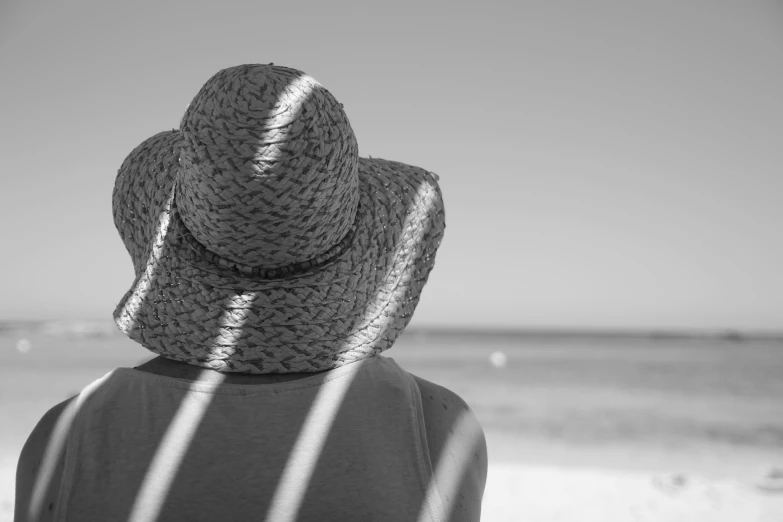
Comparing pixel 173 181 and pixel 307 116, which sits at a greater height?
pixel 307 116

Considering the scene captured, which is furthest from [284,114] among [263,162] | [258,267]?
[258,267]

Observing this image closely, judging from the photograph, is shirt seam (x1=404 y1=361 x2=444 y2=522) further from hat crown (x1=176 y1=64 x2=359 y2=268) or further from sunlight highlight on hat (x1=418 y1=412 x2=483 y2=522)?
hat crown (x1=176 y1=64 x2=359 y2=268)

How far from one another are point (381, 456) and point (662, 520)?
3952mm

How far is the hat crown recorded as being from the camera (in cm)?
62

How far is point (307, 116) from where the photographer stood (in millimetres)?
632

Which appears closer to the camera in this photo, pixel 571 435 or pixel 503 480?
pixel 503 480

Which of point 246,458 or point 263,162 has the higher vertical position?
point 263,162

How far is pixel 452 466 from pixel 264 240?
325 mm

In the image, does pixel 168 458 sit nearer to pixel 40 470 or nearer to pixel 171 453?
pixel 171 453

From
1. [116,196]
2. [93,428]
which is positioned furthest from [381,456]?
[116,196]

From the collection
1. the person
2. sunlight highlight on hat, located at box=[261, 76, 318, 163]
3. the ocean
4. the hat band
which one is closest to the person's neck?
the person

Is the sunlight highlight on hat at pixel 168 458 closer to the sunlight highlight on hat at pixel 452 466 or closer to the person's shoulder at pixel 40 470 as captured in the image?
the person's shoulder at pixel 40 470

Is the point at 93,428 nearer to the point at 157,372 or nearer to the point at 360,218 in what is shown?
the point at 157,372

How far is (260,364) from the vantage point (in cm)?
65
